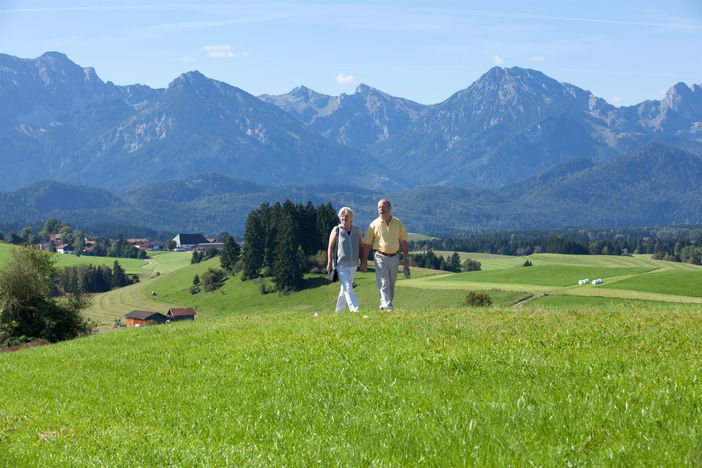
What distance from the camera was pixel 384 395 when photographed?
11.7 m

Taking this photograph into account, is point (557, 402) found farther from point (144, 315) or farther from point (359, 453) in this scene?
point (144, 315)

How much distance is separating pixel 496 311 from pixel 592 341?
6385mm

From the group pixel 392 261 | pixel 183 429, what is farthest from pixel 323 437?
pixel 392 261

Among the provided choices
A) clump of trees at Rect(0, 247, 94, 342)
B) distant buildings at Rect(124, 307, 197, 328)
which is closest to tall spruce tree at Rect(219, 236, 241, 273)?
distant buildings at Rect(124, 307, 197, 328)

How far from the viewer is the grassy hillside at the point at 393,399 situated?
941 centimetres

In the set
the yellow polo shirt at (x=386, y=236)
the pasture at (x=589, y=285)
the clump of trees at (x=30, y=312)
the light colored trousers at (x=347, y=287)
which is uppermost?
the yellow polo shirt at (x=386, y=236)

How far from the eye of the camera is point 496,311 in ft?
67.8

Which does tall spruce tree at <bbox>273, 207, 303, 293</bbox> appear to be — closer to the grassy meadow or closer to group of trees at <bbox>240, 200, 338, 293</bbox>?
group of trees at <bbox>240, 200, 338, 293</bbox>

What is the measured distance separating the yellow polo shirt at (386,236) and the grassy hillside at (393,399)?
16.0ft

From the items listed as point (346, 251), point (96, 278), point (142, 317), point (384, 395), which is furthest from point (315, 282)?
point (384, 395)

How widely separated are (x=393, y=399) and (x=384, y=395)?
0.25 m

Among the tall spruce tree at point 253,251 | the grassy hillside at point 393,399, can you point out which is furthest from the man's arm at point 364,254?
the tall spruce tree at point 253,251

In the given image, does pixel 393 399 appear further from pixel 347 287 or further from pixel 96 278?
pixel 96 278

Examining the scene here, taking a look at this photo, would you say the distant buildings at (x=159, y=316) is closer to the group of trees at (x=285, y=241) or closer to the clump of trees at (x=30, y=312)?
the group of trees at (x=285, y=241)
